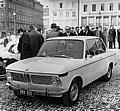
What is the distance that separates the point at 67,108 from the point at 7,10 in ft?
257

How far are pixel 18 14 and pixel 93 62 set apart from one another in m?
85.9

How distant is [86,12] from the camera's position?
63.2 meters

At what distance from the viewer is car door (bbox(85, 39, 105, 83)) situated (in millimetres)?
6293

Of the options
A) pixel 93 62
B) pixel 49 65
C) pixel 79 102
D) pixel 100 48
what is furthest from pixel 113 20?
pixel 49 65

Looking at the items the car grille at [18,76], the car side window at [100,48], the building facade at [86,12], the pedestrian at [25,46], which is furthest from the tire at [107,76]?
the building facade at [86,12]

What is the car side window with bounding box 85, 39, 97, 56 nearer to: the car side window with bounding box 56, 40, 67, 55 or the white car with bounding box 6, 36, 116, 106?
the white car with bounding box 6, 36, 116, 106

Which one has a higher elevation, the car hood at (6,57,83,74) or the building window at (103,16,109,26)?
the building window at (103,16,109,26)

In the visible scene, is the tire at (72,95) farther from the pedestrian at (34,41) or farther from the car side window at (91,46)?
the pedestrian at (34,41)

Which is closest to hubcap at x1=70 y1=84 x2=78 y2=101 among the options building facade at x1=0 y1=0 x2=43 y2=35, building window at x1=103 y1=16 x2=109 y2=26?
building window at x1=103 y1=16 x2=109 y2=26

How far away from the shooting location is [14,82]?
563cm

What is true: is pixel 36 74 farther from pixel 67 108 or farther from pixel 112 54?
pixel 112 54

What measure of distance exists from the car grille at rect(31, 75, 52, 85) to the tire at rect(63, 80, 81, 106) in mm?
501

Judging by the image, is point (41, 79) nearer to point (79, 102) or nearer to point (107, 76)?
point (79, 102)

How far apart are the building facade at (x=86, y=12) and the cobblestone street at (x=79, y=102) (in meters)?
55.0
